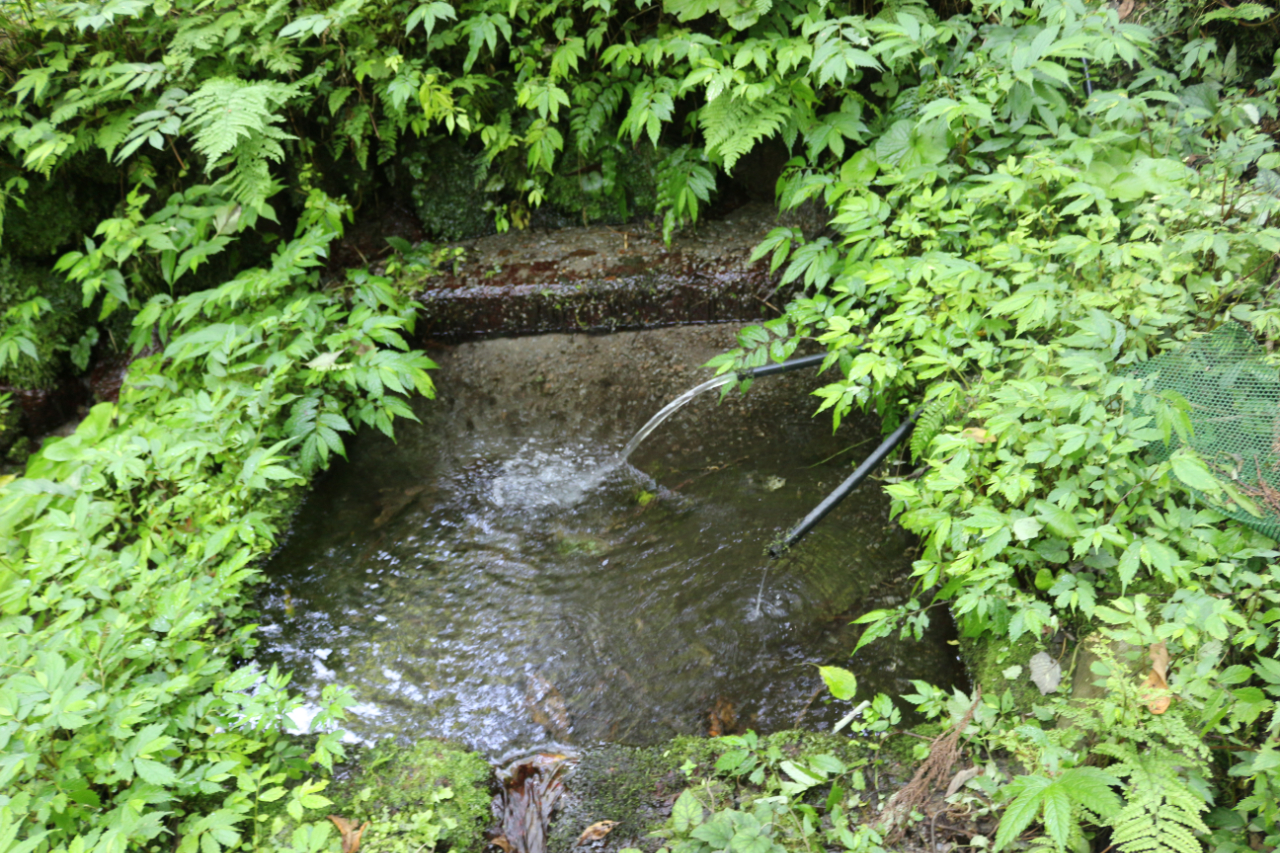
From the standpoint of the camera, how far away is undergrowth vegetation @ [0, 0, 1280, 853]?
1.78m

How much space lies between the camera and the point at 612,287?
4359 millimetres

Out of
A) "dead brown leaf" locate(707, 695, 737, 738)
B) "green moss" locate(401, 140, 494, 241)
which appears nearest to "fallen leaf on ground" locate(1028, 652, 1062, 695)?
"dead brown leaf" locate(707, 695, 737, 738)

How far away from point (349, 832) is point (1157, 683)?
2.18m

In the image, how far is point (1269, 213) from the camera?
7.29ft

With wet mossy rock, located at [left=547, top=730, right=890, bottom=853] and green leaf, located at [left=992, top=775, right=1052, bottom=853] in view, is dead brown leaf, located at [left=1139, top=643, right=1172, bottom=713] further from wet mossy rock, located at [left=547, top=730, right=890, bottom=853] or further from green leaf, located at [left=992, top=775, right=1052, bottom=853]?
wet mossy rock, located at [left=547, top=730, right=890, bottom=853]

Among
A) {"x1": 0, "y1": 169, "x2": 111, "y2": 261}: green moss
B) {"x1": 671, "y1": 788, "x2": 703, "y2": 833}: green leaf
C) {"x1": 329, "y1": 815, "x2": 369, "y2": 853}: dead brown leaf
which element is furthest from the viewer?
{"x1": 0, "y1": 169, "x2": 111, "y2": 261}: green moss

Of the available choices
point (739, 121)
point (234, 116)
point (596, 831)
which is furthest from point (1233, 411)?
point (234, 116)

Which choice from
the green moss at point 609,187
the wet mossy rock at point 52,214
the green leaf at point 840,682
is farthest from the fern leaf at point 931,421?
the wet mossy rock at point 52,214

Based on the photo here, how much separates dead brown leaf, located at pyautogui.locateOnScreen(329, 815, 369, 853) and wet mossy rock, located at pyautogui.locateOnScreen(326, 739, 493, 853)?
23 mm

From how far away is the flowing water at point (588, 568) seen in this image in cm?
253

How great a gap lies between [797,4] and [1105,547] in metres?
3.07

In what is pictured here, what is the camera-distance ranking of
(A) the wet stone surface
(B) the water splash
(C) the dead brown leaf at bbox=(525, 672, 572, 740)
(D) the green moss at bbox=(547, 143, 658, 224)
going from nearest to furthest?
(C) the dead brown leaf at bbox=(525, 672, 572, 740)
(B) the water splash
(A) the wet stone surface
(D) the green moss at bbox=(547, 143, 658, 224)

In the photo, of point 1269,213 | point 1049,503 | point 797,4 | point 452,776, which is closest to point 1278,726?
point 1049,503

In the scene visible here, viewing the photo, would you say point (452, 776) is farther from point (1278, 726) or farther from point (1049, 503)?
point (1278, 726)
